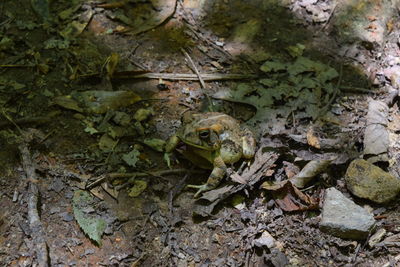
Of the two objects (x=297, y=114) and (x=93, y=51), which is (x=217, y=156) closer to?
(x=297, y=114)

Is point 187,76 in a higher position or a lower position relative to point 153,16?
lower

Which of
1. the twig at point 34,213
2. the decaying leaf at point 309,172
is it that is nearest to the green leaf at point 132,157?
the twig at point 34,213

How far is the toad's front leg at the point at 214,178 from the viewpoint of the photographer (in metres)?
3.79

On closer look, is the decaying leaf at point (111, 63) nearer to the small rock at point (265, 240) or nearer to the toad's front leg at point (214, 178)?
the toad's front leg at point (214, 178)

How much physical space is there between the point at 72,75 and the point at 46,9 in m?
1.30

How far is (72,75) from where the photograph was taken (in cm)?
465

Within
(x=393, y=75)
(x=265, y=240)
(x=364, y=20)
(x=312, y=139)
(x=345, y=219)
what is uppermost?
(x=364, y=20)

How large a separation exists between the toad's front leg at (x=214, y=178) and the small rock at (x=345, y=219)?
94 centimetres

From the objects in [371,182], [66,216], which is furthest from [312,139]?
[66,216]

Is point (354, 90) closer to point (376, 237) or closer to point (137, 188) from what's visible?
point (376, 237)

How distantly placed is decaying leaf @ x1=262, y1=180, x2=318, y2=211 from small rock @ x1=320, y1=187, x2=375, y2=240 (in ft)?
0.47

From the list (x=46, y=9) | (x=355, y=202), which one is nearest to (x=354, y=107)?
(x=355, y=202)

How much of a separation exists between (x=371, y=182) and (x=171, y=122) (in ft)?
6.60

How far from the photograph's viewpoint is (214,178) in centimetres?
379
